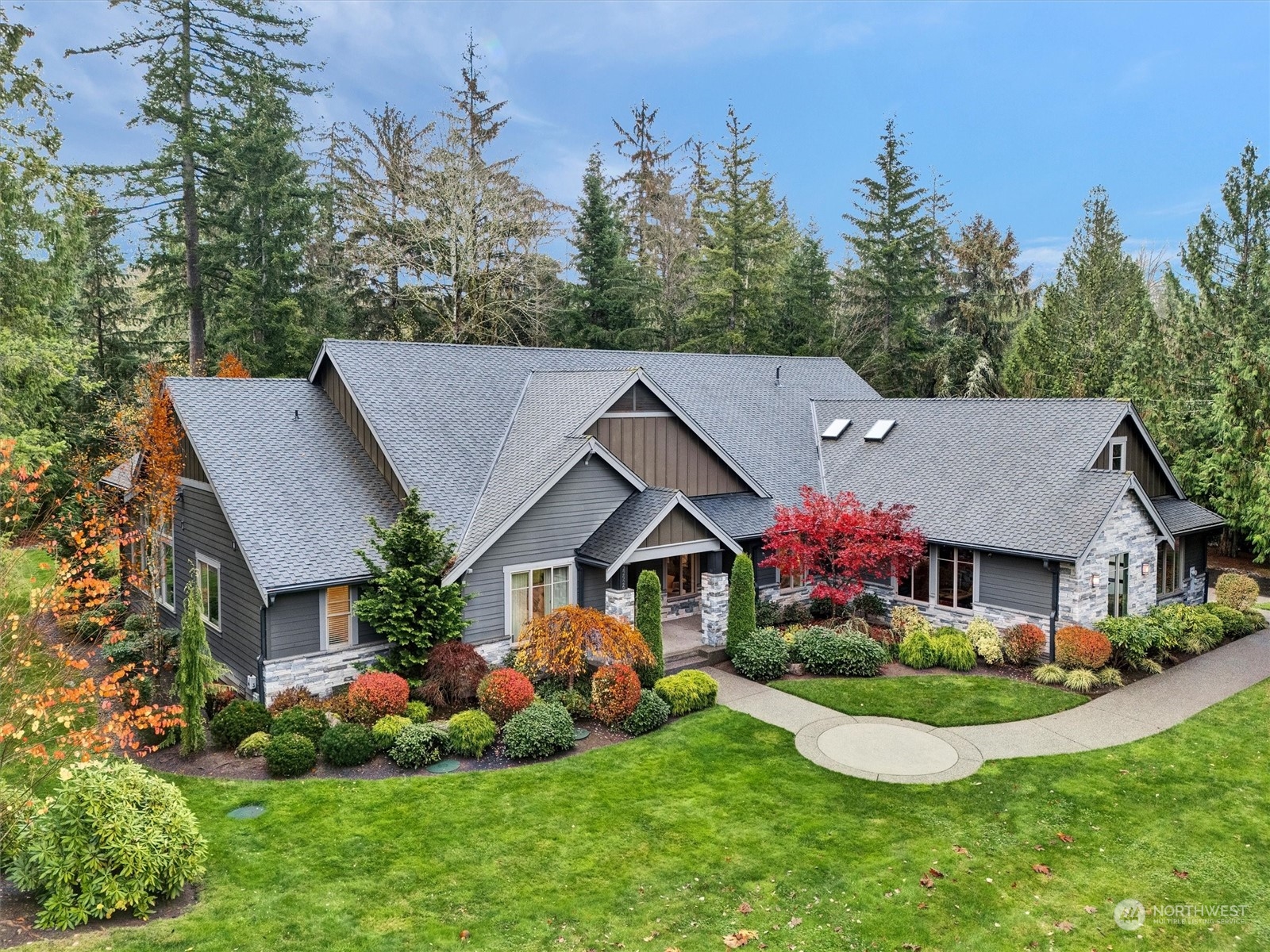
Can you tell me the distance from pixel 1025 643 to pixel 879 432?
319 inches

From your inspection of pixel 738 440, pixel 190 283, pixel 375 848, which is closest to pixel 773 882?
pixel 375 848

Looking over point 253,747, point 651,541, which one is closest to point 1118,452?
point 651,541

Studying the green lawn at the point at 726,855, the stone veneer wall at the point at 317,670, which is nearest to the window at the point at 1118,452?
the green lawn at the point at 726,855

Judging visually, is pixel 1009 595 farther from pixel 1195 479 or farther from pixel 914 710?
pixel 1195 479

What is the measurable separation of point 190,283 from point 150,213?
3147mm

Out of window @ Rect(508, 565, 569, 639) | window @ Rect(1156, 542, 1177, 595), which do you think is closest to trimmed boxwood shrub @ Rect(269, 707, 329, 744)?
window @ Rect(508, 565, 569, 639)

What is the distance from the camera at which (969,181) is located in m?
48.2

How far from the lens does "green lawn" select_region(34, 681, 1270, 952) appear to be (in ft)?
27.2

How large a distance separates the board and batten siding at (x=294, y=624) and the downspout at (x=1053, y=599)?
606 inches

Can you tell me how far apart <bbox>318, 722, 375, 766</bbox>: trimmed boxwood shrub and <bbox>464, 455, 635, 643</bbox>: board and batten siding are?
142 inches

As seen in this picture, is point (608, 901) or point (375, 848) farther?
point (375, 848)

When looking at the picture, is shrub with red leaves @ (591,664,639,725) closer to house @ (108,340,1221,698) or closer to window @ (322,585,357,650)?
house @ (108,340,1221,698)

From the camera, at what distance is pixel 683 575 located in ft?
68.8

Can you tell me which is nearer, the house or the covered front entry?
the house
